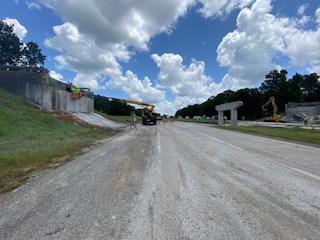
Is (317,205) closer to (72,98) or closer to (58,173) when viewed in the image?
(58,173)

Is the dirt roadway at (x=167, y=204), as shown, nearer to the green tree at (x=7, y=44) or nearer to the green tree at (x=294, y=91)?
the green tree at (x=7, y=44)

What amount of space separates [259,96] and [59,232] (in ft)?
332

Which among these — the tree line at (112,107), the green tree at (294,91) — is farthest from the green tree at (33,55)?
the green tree at (294,91)

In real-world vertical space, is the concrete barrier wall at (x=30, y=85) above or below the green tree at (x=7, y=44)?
below

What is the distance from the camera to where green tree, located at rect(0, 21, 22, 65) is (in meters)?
71.2

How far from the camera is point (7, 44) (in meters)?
71.8

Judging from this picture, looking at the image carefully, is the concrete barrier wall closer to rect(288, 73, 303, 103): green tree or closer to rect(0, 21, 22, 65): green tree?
rect(0, 21, 22, 65): green tree

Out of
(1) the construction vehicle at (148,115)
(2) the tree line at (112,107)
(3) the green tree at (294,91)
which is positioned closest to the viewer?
(1) the construction vehicle at (148,115)

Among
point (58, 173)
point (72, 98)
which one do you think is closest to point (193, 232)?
point (58, 173)

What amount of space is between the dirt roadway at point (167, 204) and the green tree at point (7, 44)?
80.9 metres

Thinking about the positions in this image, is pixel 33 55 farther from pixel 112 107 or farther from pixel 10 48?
pixel 112 107

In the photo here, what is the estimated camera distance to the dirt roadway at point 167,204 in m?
3.28

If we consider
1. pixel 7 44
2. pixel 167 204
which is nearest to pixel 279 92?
pixel 7 44

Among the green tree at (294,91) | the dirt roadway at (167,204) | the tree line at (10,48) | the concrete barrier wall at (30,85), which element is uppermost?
the tree line at (10,48)
